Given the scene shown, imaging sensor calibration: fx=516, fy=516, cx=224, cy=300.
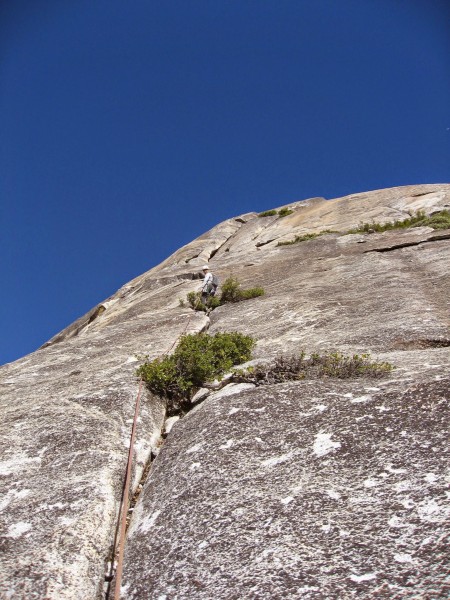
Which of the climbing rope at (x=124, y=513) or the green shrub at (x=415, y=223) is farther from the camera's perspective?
the green shrub at (x=415, y=223)

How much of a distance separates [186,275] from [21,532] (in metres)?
15.8

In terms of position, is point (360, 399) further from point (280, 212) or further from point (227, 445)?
point (280, 212)

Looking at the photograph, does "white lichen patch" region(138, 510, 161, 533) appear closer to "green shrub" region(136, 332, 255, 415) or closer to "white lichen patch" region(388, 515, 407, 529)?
"white lichen patch" region(388, 515, 407, 529)

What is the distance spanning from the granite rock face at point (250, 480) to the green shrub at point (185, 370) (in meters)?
0.30

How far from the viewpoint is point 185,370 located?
8.36 metres

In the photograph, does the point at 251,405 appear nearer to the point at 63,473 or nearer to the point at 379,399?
the point at 379,399

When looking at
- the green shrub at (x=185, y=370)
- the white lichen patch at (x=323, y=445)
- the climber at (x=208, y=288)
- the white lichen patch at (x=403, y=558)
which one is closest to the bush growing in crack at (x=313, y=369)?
the green shrub at (x=185, y=370)

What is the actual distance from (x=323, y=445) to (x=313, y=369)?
219 cm

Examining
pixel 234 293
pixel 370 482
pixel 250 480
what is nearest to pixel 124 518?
pixel 250 480

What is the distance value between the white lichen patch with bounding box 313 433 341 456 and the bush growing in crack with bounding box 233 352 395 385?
1.63 m

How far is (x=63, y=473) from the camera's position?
5566 millimetres

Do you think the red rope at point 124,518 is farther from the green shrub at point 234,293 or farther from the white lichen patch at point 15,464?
the green shrub at point 234,293

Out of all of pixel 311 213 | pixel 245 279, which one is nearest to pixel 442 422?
pixel 245 279

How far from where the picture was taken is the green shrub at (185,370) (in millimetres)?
8047
